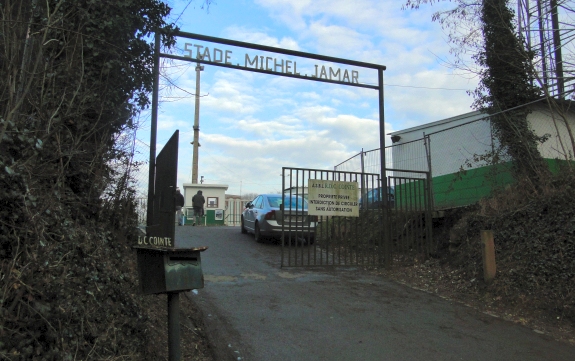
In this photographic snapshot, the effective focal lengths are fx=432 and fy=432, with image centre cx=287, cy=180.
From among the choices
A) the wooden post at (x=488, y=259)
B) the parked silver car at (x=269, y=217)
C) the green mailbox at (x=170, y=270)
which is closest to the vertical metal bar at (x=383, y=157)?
the parked silver car at (x=269, y=217)

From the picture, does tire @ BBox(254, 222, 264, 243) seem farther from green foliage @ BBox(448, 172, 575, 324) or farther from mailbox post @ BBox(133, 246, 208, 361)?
mailbox post @ BBox(133, 246, 208, 361)

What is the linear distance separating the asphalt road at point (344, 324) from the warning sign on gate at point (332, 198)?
154 centimetres

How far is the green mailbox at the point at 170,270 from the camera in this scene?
3.71m

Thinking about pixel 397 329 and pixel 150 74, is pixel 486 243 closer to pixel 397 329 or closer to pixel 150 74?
pixel 397 329

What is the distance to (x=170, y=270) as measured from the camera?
372 cm

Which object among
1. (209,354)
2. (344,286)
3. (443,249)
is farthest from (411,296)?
(209,354)

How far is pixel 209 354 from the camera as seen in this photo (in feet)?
16.3

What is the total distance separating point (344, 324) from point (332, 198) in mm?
4229

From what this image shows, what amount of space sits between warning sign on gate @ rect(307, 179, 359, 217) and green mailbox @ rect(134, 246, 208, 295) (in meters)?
5.96

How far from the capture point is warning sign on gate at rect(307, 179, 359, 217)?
9.79 meters

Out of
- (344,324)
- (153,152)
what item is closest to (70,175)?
A: (153,152)

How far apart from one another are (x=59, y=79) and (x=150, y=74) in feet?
6.44

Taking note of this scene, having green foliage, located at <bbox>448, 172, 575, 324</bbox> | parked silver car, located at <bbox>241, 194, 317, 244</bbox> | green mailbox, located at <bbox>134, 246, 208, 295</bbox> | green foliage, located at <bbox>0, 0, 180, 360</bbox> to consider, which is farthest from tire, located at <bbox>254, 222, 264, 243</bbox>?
green mailbox, located at <bbox>134, 246, 208, 295</bbox>

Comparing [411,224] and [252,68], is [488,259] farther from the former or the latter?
[252,68]
